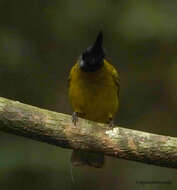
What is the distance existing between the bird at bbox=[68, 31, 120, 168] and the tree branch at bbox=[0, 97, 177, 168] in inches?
27.7

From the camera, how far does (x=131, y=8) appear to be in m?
6.27

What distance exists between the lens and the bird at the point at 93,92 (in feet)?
16.2

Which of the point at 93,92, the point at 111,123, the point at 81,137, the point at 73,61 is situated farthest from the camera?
the point at 73,61

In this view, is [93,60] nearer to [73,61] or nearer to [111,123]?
[111,123]

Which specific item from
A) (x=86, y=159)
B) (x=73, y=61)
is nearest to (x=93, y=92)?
(x=86, y=159)

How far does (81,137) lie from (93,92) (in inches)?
32.7

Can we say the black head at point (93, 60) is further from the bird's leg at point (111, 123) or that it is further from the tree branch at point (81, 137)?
the tree branch at point (81, 137)

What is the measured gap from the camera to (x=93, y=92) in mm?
4926

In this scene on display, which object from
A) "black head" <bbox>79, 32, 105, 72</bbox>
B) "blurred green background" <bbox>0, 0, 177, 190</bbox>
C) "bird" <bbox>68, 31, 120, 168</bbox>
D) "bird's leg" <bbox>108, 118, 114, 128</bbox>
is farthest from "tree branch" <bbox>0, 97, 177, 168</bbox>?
"blurred green background" <bbox>0, 0, 177, 190</bbox>

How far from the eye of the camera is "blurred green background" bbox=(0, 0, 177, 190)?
6.01 metres

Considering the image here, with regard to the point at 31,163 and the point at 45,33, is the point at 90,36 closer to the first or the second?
the point at 45,33

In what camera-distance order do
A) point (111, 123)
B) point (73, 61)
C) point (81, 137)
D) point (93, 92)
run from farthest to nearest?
point (73, 61), point (93, 92), point (111, 123), point (81, 137)

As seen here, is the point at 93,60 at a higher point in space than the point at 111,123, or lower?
higher

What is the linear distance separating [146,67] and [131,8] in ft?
2.92
